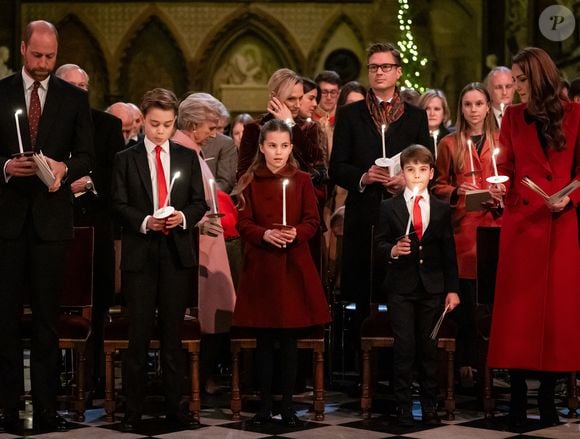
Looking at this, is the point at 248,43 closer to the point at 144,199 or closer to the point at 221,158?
the point at 221,158

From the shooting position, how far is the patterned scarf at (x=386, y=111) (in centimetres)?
620

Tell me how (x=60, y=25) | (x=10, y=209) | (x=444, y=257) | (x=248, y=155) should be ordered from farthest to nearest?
(x=60, y=25), (x=248, y=155), (x=444, y=257), (x=10, y=209)

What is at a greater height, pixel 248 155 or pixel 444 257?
pixel 248 155

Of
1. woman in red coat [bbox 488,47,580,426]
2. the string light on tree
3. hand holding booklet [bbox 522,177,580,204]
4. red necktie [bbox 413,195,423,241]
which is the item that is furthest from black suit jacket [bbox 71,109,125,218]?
the string light on tree

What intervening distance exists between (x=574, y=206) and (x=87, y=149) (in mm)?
2396

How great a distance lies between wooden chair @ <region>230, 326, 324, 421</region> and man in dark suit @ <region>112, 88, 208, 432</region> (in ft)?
1.07

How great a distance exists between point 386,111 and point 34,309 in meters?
2.31

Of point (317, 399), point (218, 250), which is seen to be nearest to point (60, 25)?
point (218, 250)

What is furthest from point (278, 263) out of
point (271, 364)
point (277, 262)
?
point (271, 364)

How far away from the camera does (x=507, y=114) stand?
17.5 ft

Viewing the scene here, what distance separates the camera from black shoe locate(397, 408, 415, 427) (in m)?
5.36

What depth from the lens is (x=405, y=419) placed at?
5.37 m

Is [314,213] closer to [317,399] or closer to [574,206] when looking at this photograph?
[317,399]

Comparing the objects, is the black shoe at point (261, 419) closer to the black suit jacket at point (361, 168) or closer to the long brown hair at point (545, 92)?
the black suit jacket at point (361, 168)
